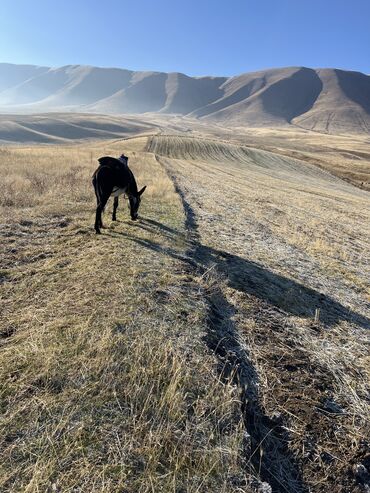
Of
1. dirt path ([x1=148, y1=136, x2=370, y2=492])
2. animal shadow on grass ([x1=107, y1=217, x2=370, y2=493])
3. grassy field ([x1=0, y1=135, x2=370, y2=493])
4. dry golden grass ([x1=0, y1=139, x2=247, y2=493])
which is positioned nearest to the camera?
dry golden grass ([x1=0, y1=139, x2=247, y2=493])

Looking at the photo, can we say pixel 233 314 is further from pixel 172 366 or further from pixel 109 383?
pixel 109 383

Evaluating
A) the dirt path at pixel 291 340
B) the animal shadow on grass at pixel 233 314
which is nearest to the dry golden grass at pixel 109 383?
the animal shadow on grass at pixel 233 314

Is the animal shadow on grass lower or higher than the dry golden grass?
lower

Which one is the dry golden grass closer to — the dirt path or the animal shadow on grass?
the animal shadow on grass

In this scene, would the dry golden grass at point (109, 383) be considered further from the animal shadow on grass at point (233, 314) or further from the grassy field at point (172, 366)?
the animal shadow on grass at point (233, 314)

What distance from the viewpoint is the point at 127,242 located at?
9422mm

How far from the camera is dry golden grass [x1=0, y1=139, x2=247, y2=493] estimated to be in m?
3.21

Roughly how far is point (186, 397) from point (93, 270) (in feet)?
12.5

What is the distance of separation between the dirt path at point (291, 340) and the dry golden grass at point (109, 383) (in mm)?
478

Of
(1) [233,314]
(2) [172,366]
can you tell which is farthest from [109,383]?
(1) [233,314]

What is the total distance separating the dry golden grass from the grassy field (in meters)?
0.02

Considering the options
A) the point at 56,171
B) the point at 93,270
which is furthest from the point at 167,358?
the point at 56,171

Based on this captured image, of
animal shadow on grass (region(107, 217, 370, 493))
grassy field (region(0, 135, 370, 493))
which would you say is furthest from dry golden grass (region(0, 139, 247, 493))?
animal shadow on grass (region(107, 217, 370, 493))

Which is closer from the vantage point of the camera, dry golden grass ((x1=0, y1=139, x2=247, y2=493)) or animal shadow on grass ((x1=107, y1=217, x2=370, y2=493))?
dry golden grass ((x1=0, y1=139, x2=247, y2=493))
